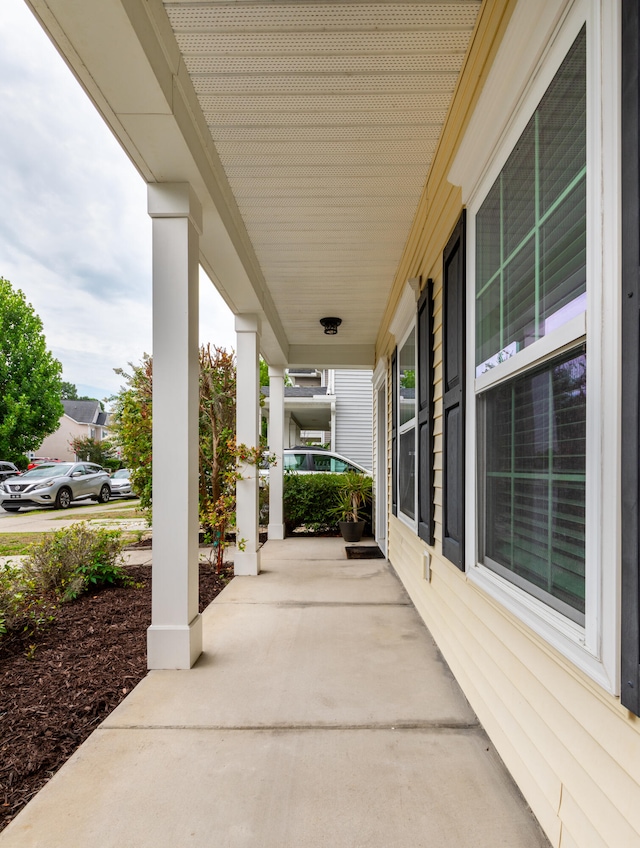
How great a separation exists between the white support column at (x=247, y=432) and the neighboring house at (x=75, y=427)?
27.2 m

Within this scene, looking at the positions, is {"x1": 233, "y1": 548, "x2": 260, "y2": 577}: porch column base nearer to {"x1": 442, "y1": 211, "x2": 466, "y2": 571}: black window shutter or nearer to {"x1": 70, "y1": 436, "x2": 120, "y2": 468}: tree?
{"x1": 442, "y1": 211, "x2": 466, "y2": 571}: black window shutter

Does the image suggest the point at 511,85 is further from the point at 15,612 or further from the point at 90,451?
the point at 90,451

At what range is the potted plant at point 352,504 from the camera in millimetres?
6895

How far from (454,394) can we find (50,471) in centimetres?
1147

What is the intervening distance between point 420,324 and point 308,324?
2936mm

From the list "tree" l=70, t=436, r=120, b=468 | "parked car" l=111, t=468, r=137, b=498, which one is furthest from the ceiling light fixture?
"tree" l=70, t=436, r=120, b=468

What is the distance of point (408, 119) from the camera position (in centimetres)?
239

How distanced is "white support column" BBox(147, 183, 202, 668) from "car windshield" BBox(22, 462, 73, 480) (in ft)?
33.5

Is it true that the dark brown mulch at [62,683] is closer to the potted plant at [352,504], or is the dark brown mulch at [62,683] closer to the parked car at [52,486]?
the potted plant at [352,504]

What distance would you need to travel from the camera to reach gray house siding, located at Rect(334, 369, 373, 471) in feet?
42.5

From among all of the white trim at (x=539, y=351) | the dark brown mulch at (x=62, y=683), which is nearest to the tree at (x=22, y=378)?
the dark brown mulch at (x=62, y=683)

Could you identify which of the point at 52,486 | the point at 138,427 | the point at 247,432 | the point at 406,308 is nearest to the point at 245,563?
the point at 247,432

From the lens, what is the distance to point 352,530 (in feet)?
22.6

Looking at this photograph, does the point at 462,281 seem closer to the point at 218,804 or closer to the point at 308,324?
the point at 218,804
